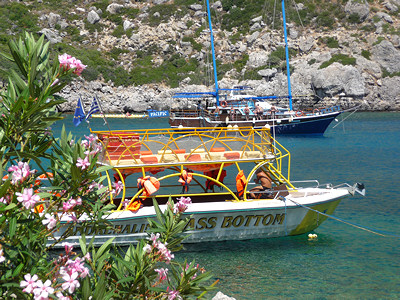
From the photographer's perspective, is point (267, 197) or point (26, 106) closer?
point (26, 106)

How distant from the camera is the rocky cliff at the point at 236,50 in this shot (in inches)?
3036

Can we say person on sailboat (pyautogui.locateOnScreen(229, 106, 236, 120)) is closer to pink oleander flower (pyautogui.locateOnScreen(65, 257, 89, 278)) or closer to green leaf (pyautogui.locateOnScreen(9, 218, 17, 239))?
pink oleander flower (pyautogui.locateOnScreen(65, 257, 89, 278))

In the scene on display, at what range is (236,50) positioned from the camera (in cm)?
9044

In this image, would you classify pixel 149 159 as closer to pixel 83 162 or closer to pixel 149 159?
pixel 149 159

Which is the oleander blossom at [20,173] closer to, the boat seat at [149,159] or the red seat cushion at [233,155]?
the boat seat at [149,159]

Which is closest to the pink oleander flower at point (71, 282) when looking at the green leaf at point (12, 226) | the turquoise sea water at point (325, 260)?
the green leaf at point (12, 226)

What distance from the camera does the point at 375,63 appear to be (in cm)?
8075

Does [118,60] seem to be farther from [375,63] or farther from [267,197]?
[267,197]

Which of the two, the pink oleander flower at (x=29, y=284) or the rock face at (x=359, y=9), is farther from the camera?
the rock face at (x=359, y=9)

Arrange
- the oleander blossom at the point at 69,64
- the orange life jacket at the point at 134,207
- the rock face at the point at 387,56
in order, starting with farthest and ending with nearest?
the rock face at the point at 387,56
the orange life jacket at the point at 134,207
the oleander blossom at the point at 69,64

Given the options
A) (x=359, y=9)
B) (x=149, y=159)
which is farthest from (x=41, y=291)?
(x=359, y=9)

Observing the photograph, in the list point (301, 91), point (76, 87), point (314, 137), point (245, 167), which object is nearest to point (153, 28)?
point (76, 87)

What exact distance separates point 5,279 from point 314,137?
4653cm

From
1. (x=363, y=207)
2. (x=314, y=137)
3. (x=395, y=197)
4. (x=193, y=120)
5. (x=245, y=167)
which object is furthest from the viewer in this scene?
(x=193, y=120)
